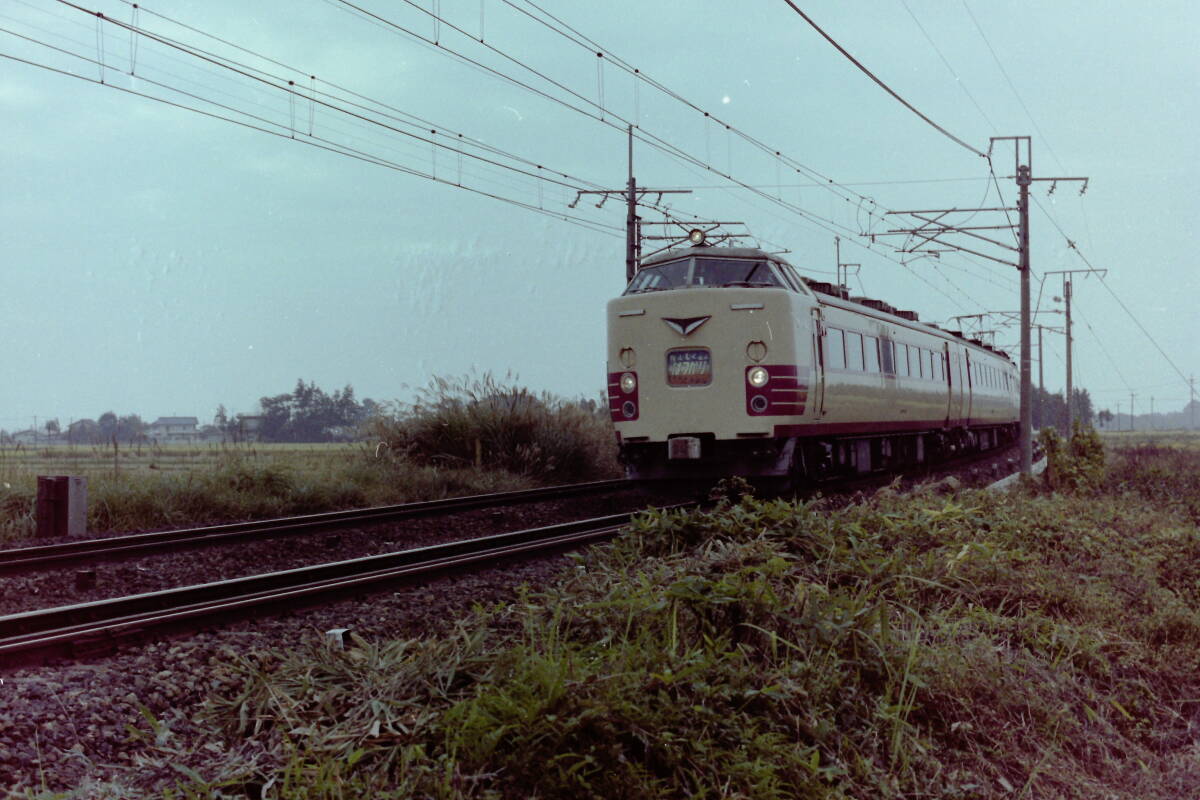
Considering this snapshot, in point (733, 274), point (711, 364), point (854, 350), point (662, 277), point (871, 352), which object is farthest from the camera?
point (871, 352)

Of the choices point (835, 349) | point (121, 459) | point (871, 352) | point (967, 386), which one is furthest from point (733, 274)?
point (967, 386)

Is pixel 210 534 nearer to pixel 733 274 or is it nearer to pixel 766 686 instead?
pixel 733 274

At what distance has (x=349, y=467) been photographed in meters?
17.1

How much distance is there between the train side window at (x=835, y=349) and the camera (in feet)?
44.0

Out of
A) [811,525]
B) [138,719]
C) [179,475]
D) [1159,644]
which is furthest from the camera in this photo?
[179,475]

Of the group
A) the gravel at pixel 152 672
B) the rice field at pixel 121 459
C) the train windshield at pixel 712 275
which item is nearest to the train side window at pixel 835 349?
the train windshield at pixel 712 275

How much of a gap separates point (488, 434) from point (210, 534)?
872 centimetres

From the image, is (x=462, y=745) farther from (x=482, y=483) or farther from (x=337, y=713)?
(x=482, y=483)

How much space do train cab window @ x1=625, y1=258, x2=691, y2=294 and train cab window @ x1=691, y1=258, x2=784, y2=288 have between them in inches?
6.4

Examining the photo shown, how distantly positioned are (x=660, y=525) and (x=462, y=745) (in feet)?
12.4

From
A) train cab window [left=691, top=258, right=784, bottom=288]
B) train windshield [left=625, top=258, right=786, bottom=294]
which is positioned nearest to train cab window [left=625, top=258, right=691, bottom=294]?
train windshield [left=625, top=258, right=786, bottom=294]

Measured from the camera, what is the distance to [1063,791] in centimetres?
407

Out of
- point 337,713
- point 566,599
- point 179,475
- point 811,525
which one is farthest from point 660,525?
point 179,475

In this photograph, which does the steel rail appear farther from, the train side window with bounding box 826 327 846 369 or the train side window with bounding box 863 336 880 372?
the train side window with bounding box 863 336 880 372
